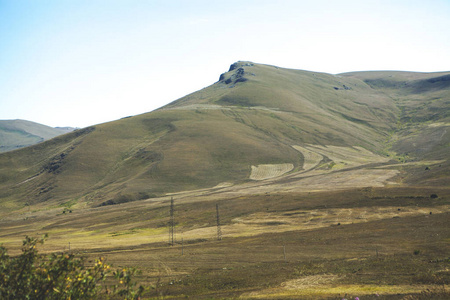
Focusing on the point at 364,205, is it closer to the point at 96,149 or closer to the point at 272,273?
the point at 272,273

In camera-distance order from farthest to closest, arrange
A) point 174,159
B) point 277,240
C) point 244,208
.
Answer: point 174,159
point 244,208
point 277,240

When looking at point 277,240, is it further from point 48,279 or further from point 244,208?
point 48,279

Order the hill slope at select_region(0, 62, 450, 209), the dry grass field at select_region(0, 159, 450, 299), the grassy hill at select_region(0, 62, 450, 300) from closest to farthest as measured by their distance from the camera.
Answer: the dry grass field at select_region(0, 159, 450, 299) → the grassy hill at select_region(0, 62, 450, 300) → the hill slope at select_region(0, 62, 450, 209)

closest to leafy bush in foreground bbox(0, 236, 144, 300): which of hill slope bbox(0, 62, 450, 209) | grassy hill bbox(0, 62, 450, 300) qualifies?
grassy hill bbox(0, 62, 450, 300)

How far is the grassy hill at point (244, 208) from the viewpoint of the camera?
35.2 m

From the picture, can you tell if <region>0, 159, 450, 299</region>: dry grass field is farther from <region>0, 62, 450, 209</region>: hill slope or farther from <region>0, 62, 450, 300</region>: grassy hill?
<region>0, 62, 450, 209</region>: hill slope

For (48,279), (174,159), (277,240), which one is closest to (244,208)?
(277,240)

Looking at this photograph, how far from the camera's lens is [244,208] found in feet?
294

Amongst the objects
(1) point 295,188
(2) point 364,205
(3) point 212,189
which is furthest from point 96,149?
(2) point 364,205

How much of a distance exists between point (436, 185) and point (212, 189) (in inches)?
2813

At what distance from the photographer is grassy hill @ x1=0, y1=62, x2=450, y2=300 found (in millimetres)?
35188

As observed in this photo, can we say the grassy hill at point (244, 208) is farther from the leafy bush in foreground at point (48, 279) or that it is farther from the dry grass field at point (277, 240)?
the leafy bush in foreground at point (48, 279)

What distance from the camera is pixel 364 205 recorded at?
75.9m

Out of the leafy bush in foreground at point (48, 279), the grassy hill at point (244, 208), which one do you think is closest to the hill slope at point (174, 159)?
the grassy hill at point (244, 208)
